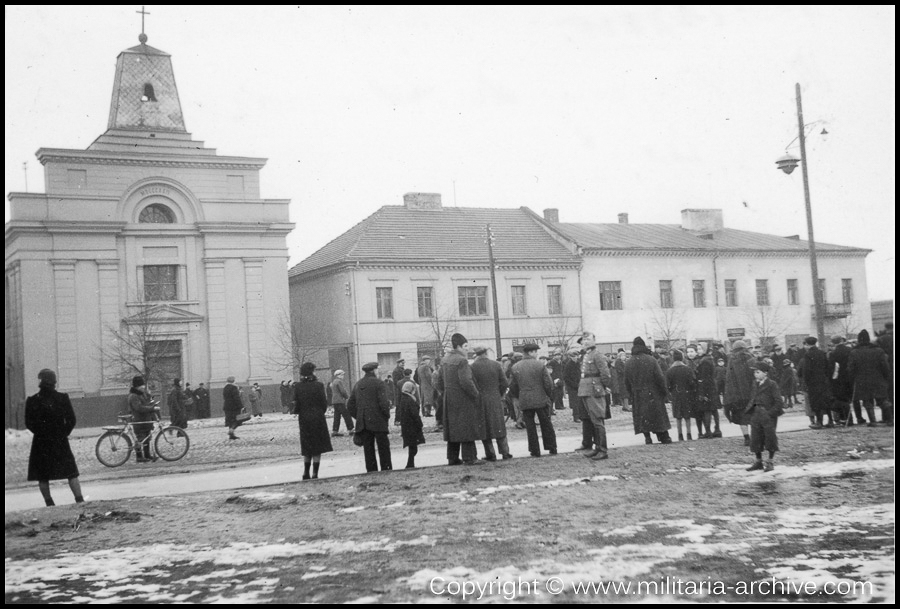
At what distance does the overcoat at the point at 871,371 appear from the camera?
1575 centimetres

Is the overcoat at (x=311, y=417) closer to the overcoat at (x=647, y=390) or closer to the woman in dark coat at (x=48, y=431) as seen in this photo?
the woman in dark coat at (x=48, y=431)

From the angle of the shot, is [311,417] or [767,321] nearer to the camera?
[311,417]

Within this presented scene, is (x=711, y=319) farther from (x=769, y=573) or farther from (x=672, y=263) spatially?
(x=769, y=573)

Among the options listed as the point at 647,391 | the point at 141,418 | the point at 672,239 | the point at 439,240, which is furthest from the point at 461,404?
the point at 672,239

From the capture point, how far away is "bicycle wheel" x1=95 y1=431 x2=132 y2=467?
1694cm

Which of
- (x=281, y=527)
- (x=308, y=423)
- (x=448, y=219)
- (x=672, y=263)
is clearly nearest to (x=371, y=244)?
(x=448, y=219)

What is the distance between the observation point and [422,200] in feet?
151

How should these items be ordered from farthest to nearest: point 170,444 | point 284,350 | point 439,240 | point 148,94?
point 439,240
point 148,94
point 284,350
point 170,444

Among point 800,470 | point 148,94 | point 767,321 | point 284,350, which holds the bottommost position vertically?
point 800,470

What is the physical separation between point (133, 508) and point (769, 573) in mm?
7663

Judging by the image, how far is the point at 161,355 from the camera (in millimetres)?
37156

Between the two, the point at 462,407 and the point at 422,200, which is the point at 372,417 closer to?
the point at 462,407

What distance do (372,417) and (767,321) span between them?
1515 inches

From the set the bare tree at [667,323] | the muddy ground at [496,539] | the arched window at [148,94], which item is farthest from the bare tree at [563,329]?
the muddy ground at [496,539]
